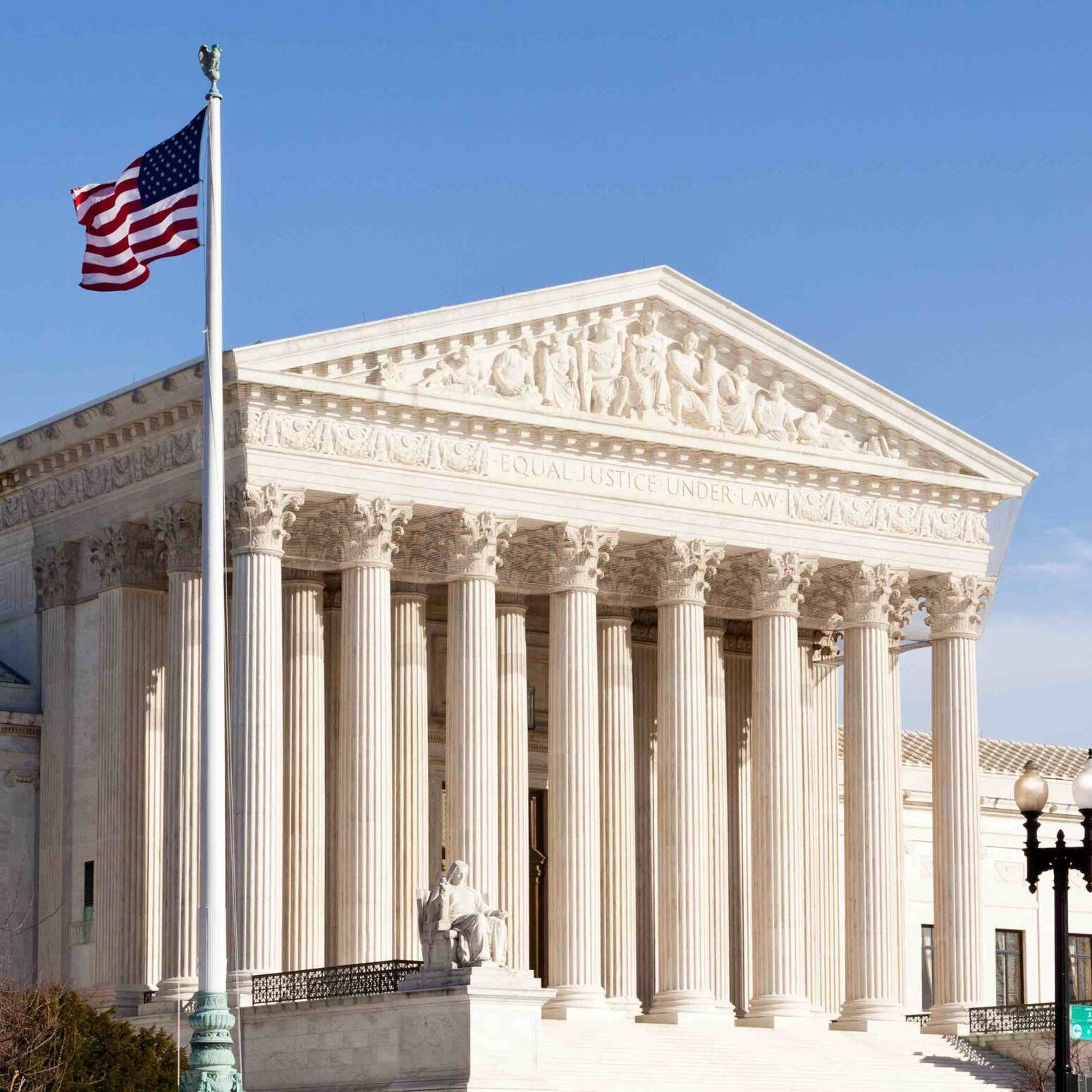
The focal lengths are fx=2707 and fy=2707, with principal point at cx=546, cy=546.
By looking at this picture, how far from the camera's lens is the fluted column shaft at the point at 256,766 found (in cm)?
5622

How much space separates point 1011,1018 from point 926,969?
1511 centimetres

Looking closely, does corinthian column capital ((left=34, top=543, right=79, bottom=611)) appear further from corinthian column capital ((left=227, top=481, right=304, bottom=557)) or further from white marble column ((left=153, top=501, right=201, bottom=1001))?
corinthian column capital ((left=227, top=481, right=304, bottom=557))

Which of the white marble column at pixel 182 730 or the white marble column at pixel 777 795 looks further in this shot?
the white marble column at pixel 777 795

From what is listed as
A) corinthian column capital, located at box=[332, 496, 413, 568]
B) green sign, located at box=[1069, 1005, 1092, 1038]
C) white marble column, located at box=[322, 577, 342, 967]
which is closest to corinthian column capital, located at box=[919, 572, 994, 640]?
white marble column, located at box=[322, 577, 342, 967]

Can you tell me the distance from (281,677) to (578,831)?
7.75 m

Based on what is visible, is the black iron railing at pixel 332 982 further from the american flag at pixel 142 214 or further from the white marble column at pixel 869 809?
the american flag at pixel 142 214

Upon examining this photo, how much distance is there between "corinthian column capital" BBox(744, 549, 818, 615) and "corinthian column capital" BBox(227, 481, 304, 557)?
1307 centimetres

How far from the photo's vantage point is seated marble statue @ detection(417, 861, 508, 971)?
168 feet

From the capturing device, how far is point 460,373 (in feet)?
199

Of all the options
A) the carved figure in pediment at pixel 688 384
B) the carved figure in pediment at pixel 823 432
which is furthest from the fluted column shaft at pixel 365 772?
the carved figure in pediment at pixel 823 432

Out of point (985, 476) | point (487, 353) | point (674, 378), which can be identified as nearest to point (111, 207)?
point (487, 353)

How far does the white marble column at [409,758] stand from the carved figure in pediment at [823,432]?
10378 millimetres

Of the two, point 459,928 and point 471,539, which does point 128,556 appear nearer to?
point 471,539

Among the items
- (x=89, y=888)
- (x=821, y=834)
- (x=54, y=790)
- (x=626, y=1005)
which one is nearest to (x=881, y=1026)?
(x=626, y=1005)
